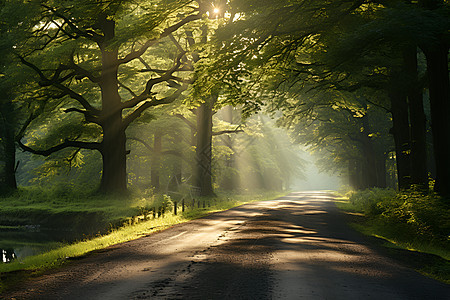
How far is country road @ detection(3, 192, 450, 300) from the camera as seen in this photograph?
20.0 feet

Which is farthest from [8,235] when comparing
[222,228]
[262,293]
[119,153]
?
[262,293]

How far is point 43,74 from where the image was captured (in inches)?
1008

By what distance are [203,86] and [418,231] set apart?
9596mm

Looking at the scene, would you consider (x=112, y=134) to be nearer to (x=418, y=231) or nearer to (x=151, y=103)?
(x=151, y=103)

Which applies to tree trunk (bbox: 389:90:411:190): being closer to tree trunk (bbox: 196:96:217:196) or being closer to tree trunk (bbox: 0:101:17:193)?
tree trunk (bbox: 196:96:217:196)

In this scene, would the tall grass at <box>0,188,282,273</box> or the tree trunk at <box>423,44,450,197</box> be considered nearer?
the tall grass at <box>0,188,282,273</box>

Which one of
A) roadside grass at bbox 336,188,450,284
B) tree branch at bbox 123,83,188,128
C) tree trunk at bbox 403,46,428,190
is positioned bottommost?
roadside grass at bbox 336,188,450,284

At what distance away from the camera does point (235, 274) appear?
727 centimetres

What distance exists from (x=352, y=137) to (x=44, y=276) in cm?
3475

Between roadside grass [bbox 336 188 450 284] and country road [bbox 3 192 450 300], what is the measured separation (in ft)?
2.12

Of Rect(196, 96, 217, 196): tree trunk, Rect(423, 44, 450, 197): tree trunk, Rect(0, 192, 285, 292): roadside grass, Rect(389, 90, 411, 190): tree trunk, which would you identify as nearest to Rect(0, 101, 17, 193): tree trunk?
Rect(0, 192, 285, 292): roadside grass

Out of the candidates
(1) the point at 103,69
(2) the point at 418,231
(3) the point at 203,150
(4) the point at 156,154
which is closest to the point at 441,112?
(2) the point at 418,231

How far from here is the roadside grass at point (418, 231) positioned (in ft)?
29.4

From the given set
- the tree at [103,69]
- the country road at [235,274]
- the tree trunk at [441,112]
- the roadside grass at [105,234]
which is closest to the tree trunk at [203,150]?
the roadside grass at [105,234]
